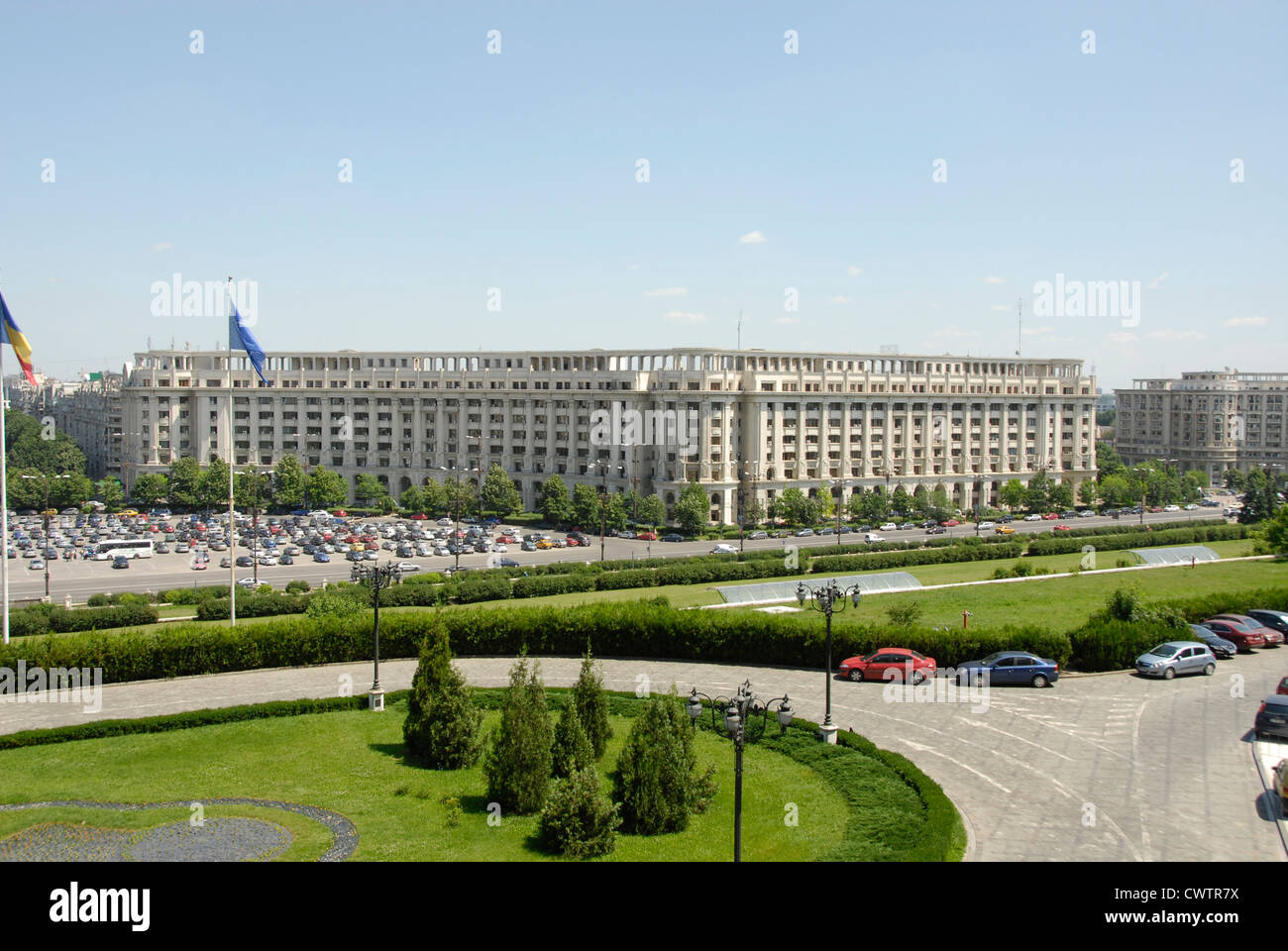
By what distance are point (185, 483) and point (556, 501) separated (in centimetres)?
3801

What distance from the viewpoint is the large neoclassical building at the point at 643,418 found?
298ft

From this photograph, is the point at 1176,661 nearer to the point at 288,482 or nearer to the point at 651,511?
the point at 651,511

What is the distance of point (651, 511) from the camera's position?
83.8 meters

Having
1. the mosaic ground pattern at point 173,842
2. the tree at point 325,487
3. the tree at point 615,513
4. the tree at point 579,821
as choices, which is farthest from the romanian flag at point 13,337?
the tree at point 325,487

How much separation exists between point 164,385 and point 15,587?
5506 cm

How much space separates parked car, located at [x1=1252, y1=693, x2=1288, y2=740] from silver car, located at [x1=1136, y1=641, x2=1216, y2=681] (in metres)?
6.45

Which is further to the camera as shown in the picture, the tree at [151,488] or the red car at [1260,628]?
the tree at [151,488]

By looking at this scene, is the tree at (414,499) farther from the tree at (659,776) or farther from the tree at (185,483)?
the tree at (659,776)

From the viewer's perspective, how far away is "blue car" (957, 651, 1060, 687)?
3066cm

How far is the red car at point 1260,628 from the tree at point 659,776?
25087 mm

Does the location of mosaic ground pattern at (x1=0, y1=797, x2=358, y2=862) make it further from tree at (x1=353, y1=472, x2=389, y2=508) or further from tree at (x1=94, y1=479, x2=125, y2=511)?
tree at (x1=94, y1=479, x2=125, y2=511)

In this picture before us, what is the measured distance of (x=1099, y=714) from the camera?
2731cm

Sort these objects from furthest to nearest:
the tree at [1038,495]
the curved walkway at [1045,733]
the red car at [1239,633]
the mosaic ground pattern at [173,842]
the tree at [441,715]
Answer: the tree at [1038,495]
the red car at [1239,633]
the tree at [441,715]
the curved walkway at [1045,733]
the mosaic ground pattern at [173,842]
